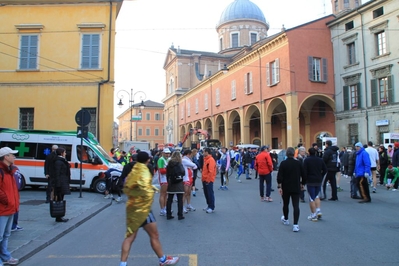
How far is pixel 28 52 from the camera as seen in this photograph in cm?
1920

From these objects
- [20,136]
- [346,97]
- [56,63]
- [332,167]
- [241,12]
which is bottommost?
[332,167]

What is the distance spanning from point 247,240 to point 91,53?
1580cm

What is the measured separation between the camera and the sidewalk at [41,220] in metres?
5.96

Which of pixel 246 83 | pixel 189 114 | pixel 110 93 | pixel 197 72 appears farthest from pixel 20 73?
pixel 197 72

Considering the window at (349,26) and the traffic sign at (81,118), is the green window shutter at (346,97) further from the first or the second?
the traffic sign at (81,118)

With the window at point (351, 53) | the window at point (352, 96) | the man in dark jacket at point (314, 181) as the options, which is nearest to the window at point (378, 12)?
the window at point (351, 53)

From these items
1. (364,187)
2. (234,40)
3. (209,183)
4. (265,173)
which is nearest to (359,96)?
(364,187)

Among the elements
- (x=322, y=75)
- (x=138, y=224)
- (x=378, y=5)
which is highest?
(x=378, y=5)

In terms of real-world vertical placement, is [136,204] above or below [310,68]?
below

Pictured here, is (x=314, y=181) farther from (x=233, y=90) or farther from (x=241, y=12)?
(x=241, y=12)

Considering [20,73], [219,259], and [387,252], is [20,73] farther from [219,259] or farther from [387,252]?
Answer: [387,252]

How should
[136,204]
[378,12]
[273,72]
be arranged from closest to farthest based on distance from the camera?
[136,204]
[378,12]
[273,72]

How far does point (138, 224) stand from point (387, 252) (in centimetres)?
399

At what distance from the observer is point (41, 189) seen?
1478cm
